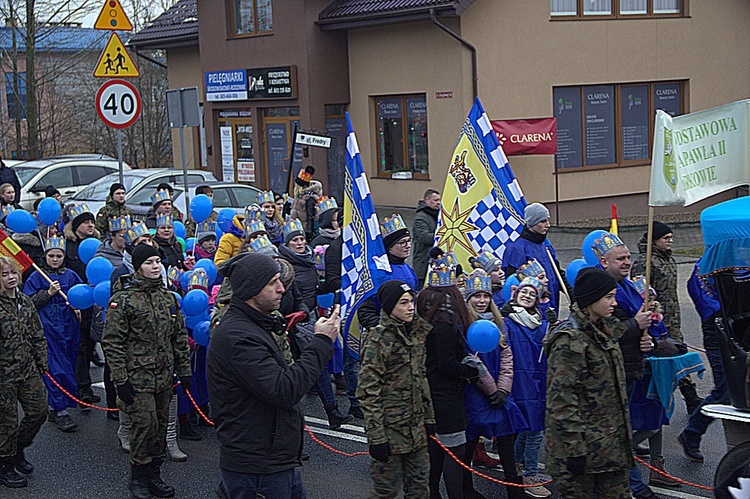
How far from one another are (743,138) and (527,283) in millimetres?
1758

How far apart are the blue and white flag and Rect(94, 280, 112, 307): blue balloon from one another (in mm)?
2077

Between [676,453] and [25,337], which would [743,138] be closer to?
[676,453]

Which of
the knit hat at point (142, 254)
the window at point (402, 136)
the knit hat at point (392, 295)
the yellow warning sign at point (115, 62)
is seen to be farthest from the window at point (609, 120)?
the knit hat at point (392, 295)

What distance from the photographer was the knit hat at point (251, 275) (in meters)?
4.60

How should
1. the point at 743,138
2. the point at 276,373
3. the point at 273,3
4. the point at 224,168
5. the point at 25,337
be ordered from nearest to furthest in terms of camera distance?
the point at 276,373 < the point at 743,138 < the point at 25,337 < the point at 273,3 < the point at 224,168

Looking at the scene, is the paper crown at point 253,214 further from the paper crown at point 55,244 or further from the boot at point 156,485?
the boot at point 156,485

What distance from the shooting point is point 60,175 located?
22.0 metres

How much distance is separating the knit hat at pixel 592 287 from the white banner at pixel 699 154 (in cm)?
107

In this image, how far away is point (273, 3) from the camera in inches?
956

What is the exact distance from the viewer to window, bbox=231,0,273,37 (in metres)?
24.8

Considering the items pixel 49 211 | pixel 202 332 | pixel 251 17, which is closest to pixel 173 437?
pixel 202 332

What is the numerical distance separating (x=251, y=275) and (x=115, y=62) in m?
8.85

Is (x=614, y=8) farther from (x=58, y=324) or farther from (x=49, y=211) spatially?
(x=58, y=324)

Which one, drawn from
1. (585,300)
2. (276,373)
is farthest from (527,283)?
(276,373)
